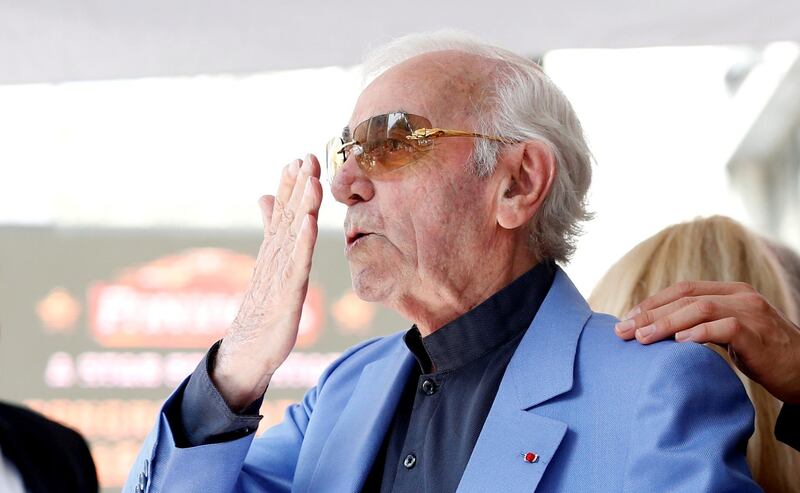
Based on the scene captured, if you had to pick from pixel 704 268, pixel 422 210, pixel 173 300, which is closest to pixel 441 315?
pixel 422 210

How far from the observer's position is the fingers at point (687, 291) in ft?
5.98

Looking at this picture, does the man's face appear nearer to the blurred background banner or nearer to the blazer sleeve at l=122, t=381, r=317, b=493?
the blazer sleeve at l=122, t=381, r=317, b=493

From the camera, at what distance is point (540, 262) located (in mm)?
2141

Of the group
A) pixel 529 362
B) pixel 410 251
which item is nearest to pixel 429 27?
pixel 410 251

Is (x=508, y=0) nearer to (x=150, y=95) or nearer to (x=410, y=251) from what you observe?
(x=410, y=251)

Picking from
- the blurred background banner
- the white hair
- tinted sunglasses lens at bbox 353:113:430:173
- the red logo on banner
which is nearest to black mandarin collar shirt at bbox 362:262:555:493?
the white hair

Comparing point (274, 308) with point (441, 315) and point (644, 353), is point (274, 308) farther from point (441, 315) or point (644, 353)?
point (644, 353)

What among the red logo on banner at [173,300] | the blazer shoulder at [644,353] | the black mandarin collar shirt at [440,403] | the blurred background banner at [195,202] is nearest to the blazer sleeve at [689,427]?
the blazer shoulder at [644,353]

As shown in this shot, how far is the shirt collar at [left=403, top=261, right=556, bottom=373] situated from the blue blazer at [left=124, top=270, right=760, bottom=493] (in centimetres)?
7

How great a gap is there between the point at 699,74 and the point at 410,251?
5.51 meters

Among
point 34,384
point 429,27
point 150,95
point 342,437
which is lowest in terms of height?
point 34,384

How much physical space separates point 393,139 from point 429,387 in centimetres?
51

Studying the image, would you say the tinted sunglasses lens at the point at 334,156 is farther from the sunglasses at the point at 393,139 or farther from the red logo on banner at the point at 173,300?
the red logo on banner at the point at 173,300

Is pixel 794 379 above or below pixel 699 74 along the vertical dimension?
Result: below
